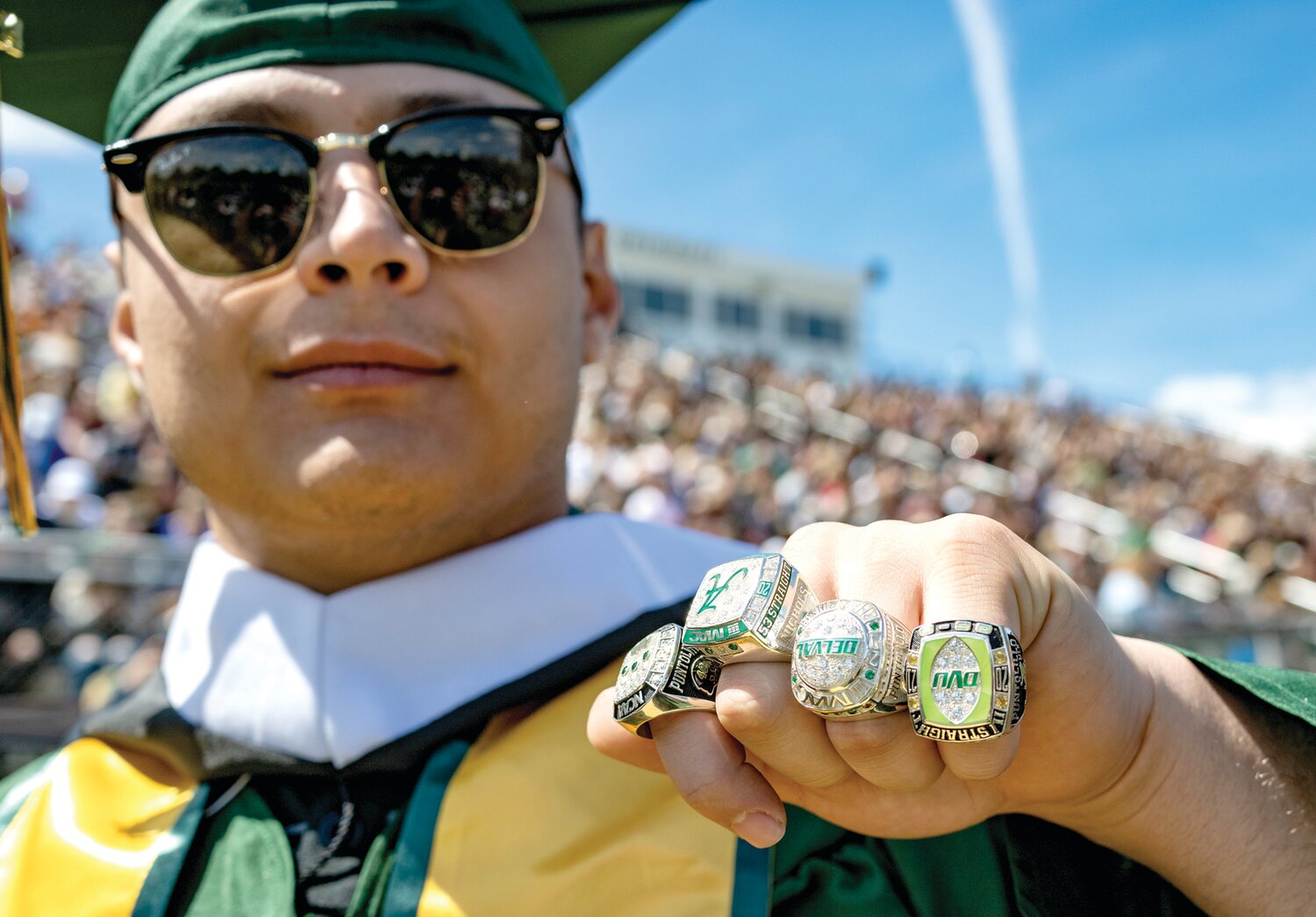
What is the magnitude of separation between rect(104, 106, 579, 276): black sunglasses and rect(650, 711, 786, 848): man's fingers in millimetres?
809

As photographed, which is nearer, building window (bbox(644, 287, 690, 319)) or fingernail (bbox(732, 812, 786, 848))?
fingernail (bbox(732, 812, 786, 848))

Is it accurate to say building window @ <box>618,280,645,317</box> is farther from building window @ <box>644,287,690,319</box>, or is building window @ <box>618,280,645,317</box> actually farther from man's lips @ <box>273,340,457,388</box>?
man's lips @ <box>273,340,457,388</box>

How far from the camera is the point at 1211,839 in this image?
995mm

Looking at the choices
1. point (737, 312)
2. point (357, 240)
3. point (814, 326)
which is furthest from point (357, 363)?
point (814, 326)

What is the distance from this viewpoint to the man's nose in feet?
4.30

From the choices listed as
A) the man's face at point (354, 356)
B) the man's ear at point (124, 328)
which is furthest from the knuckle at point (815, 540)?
the man's ear at point (124, 328)

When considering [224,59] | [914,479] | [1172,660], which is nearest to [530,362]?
[224,59]

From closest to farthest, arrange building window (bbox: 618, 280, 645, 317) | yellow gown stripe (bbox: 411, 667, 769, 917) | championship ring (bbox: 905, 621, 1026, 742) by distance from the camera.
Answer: championship ring (bbox: 905, 621, 1026, 742)
yellow gown stripe (bbox: 411, 667, 769, 917)
building window (bbox: 618, 280, 645, 317)

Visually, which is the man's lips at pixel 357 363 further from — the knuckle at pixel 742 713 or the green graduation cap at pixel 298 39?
the knuckle at pixel 742 713

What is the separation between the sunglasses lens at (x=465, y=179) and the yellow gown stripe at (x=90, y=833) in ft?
2.75

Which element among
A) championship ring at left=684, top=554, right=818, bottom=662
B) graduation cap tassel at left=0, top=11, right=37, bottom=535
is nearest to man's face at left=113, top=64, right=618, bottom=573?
graduation cap tassel at left=0, top=11, right=37, bottom=535

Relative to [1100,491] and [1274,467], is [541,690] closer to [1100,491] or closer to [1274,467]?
[1100,491]

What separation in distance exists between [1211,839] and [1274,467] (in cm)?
1984

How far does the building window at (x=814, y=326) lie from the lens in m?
39.2
